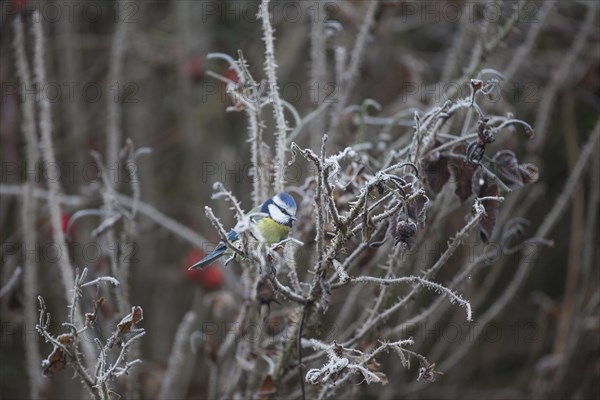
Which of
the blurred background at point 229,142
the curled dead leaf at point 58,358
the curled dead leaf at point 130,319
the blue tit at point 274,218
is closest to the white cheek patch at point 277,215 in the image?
the blue tit at point 274,218

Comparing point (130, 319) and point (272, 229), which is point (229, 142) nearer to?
point (272, 229)

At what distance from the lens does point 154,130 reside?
4215 millimetres

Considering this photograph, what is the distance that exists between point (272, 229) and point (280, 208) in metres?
0.08

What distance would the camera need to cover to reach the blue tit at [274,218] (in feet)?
5.36

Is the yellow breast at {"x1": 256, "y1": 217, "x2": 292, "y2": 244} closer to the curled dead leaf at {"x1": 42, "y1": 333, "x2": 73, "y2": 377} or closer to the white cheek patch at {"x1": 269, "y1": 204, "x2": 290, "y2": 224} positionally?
the white cheek patch at {"x1": 269, "y1": 204, "x2": 290, "y2": 224}

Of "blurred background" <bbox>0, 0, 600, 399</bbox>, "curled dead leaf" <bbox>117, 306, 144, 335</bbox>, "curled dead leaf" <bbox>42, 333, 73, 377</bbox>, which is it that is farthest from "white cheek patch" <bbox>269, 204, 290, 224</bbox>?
"blurred background" <bbox>0, 0, 600, 399</bbox>

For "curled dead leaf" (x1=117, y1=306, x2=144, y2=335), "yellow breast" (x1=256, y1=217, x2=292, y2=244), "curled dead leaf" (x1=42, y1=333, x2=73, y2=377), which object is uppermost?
"yellow breast" (x1=256, y1=217, x2=292, y2=244)

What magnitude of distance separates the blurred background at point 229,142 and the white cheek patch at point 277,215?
127 cm

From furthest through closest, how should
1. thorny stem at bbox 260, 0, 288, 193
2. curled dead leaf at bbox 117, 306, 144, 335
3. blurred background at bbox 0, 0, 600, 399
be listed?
blurred background at bbox 0, 0, 600, 399 → thorny stem at bbox 260, 0, 288, 193 → curled dead leaf at bbox 117, 306, 144, 335

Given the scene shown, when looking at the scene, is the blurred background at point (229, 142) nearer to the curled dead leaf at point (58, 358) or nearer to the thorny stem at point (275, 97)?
the thorny stem at point (275, 97)

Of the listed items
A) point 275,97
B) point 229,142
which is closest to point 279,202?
point 275,97

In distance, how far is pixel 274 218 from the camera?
1.67 metres

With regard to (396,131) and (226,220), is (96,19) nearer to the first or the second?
(226,220)

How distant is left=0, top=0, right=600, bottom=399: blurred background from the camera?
2992mm
